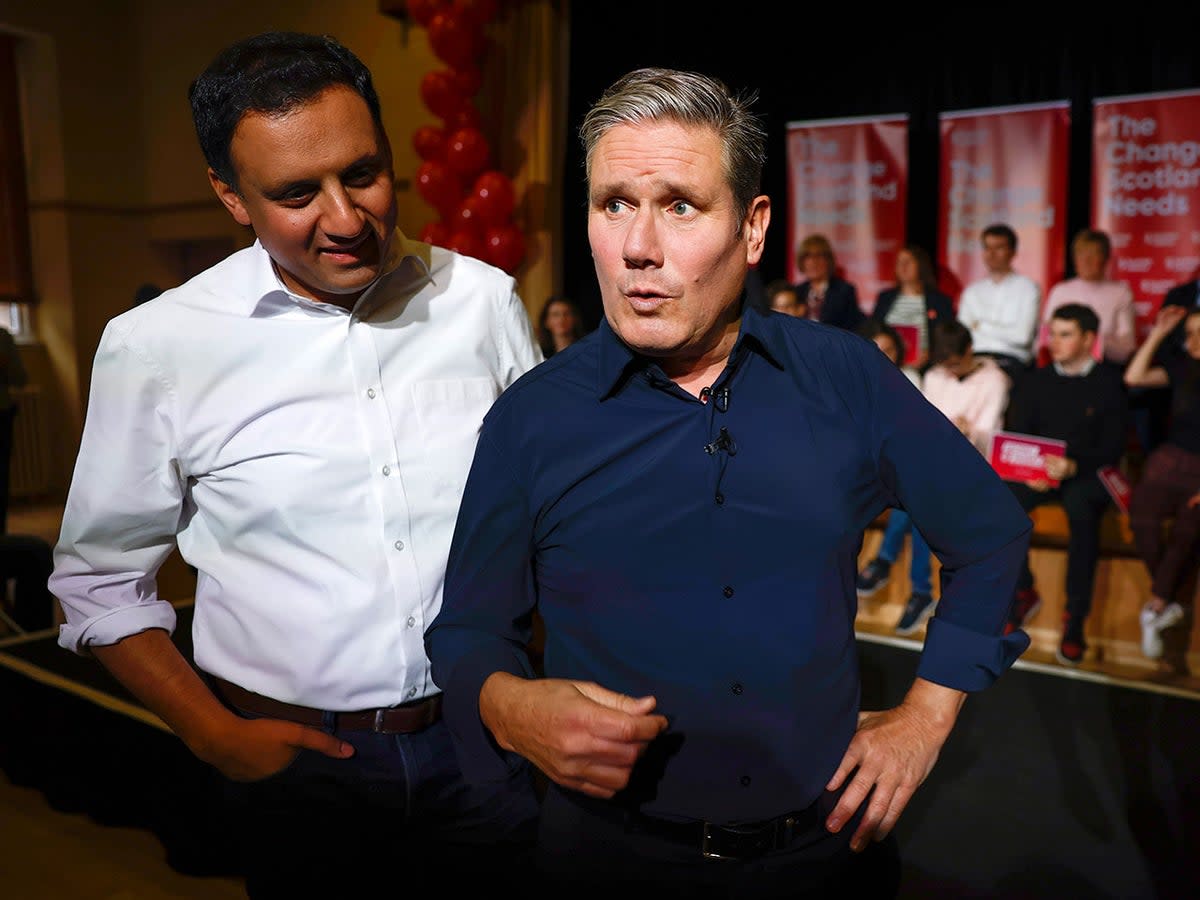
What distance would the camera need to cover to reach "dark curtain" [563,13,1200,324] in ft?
16.5

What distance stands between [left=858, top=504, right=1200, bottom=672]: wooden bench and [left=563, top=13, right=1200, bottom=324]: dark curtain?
63.1 inches

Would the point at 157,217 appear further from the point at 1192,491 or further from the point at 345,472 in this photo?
the point at 1192,491

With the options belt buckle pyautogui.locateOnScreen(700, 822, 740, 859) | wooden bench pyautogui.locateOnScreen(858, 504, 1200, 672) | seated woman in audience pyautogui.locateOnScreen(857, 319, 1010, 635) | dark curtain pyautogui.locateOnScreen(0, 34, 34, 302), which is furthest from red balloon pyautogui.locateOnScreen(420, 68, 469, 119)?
belt buckle pyautogui.locateOnScreen(700, 822, 740, 859)

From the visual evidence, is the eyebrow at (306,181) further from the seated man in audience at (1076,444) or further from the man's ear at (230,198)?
the seated man in audience at (1076,444)

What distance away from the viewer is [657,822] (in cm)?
114

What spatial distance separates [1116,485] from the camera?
3.95 meters

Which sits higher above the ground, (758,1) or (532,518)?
(758,1)

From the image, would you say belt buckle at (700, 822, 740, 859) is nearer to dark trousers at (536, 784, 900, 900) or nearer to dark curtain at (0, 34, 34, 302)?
dark trousers at (536, 784, 900, 900)

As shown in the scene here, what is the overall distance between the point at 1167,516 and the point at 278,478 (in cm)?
379

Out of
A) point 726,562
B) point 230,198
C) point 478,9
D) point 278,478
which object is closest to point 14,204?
point 230,198

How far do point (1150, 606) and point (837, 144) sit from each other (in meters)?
3.03

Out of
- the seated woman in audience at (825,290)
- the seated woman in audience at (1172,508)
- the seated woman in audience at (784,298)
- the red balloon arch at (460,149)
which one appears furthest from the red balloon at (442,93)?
the seated woman in audience at (1172,508)

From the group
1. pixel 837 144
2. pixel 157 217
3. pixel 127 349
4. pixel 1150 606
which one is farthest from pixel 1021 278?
pixel 127 349

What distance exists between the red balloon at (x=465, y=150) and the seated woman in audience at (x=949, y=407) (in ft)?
8.26
